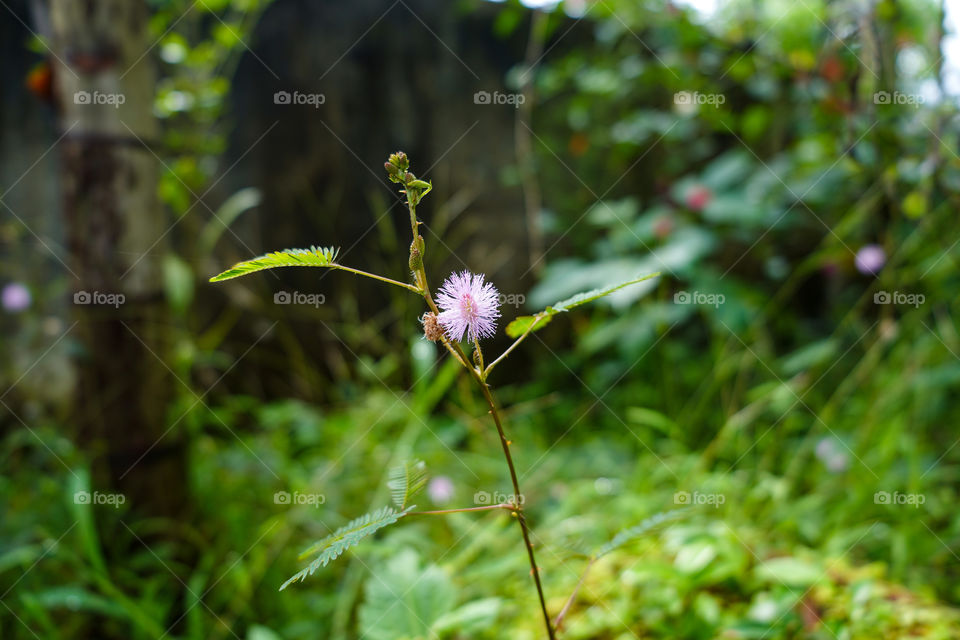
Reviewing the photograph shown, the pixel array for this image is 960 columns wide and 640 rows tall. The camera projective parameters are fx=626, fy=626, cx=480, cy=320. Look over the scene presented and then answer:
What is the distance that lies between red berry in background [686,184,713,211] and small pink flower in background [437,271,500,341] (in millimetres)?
1982

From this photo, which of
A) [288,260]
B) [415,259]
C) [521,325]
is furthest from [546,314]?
[288,260]

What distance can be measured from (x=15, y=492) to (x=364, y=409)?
42.9 inches

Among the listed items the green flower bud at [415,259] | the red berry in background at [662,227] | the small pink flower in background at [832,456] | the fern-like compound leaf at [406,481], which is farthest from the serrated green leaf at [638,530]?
the red berry in background at [662,227]

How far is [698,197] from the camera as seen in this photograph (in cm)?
240

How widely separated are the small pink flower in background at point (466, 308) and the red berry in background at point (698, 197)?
78.0 inches

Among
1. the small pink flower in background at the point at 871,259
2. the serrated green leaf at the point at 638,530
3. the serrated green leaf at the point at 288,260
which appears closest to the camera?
the serrated green leaf at the point at 288,260

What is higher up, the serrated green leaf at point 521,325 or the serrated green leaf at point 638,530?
the serrated green leaf at point 521,325

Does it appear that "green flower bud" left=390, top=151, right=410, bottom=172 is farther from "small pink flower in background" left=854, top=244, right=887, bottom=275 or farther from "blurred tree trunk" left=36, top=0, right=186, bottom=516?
"small pink flower in background" left=854, top=244, right=887, bottom=275

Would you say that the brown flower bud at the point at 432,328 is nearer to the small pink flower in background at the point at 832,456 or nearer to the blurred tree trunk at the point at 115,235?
the blurred tree trunk at the point at 115,235

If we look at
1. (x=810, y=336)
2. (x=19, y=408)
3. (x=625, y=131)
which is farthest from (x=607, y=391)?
(x=19, y=408)

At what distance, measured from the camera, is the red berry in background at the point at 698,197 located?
2385 mm

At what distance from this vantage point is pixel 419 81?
10.7ft

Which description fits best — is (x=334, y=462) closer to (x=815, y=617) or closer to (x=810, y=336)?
(x=815, y=617)

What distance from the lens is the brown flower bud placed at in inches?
23.5
